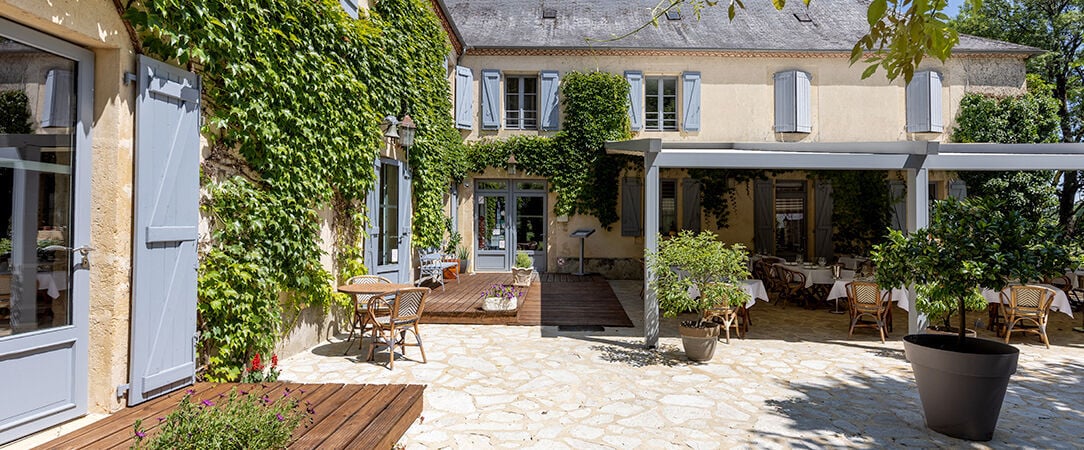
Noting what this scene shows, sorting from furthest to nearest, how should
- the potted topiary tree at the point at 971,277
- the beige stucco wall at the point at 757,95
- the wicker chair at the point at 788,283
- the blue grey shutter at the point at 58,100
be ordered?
the beige stucco wall at the point at 757,95 < the wicker chair at the point at 788,283 < the potted topiary tree at the point at 971,277 < the blue grey shutter at the point at 58,100

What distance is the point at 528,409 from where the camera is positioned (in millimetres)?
3426

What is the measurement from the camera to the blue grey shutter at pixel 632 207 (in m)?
10.8

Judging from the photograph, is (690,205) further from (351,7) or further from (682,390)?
(351,7)

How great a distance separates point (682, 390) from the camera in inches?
151

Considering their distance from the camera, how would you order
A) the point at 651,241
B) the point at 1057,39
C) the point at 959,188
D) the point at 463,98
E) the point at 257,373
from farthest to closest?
the point at 1057,39 → the point at 959,188 → the point at 463,98 → the point at 651,241 → the point at 257,373

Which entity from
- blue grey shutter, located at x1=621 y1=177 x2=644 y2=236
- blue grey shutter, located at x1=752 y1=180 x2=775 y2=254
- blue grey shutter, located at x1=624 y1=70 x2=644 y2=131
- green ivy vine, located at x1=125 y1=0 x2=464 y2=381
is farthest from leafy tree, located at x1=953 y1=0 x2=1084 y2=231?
green ivy vine, located at x1=125 y1=0 x2=464 y2=381

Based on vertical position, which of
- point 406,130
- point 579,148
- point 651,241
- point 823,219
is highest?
point 579,148

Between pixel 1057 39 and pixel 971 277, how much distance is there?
45.5ft

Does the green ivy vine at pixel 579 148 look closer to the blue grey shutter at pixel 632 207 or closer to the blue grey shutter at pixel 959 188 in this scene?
the blue grey shutter at pixel 632 207

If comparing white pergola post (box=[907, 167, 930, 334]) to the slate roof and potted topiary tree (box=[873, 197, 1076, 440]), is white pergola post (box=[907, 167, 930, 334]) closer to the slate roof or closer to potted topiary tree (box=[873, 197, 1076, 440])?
potted topiary tree (box=[873, 197, 1076, 440])

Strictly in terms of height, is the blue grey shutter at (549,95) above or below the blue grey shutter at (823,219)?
above

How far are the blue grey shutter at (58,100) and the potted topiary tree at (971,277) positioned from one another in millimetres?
4949

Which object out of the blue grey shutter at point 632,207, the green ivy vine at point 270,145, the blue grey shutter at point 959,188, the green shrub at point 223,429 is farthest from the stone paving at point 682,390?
the blue grey shutter at point 959,188

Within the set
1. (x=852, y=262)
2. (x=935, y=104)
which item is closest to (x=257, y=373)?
(x=852, y=262)
